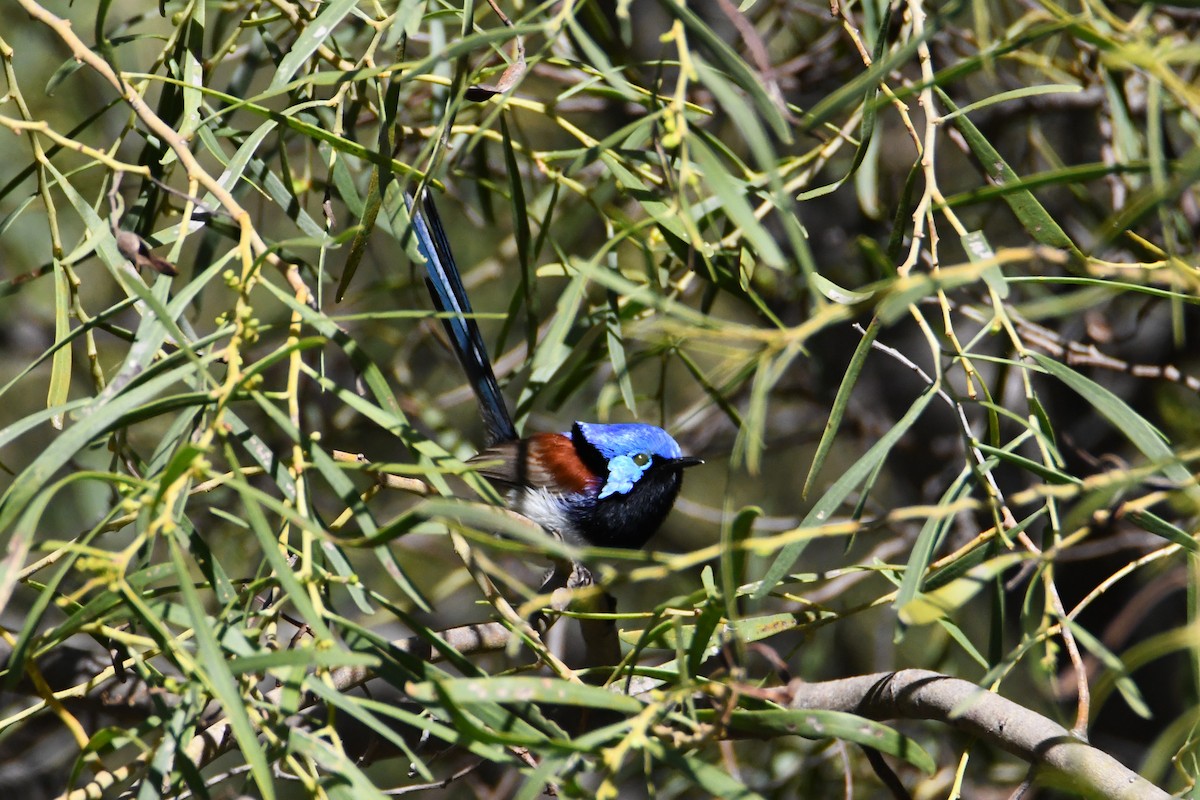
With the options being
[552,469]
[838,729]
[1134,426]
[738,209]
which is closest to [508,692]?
[838,729]

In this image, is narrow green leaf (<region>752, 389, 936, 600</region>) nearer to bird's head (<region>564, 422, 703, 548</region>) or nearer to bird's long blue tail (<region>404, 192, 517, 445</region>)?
bird's long blue tail (<region>404, 192, 517, 445</region>)

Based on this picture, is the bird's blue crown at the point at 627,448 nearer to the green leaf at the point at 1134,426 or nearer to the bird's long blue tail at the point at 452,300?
the bird's long blue tail at the point at 452,300

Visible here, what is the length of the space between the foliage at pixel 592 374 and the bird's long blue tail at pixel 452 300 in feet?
0.41

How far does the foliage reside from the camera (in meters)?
1.15

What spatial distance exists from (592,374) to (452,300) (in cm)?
37

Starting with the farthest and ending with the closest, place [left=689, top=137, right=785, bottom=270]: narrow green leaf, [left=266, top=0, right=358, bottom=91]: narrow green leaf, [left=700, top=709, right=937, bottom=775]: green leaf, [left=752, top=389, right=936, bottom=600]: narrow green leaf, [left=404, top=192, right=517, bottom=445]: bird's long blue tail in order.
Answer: [left=404, top=192, right=517, bottom=445]: bird's long blue tail, [left=266, top=0, right=358, bottom=91]: narrow green leaf, [left=752, top=389, right=936, bottom=600]: narrow green leaf, [left=700, top=709, right=937, bottom=775]: green leaf, [left=689, top=137, right=785, bottom=270]: narrow green leaf

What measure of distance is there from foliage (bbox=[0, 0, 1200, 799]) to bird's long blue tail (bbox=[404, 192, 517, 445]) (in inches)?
4.9

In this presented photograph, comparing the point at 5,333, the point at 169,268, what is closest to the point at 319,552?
the point at 169,268

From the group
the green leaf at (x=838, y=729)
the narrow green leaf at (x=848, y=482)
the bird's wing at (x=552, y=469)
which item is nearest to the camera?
the green leaf at (x=838, y=729)

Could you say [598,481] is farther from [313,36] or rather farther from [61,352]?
[313,36]

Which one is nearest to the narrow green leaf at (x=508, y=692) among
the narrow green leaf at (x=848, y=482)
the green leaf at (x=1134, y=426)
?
the narrow green leaf at (x=848, y=482)

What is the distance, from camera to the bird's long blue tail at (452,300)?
2.27m

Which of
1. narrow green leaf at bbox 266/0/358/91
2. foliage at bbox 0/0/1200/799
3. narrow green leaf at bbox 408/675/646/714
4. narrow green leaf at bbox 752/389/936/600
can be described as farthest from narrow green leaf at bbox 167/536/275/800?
narrow green leaf at bbox 266/0/358/91

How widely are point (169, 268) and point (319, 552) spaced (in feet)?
1.42
